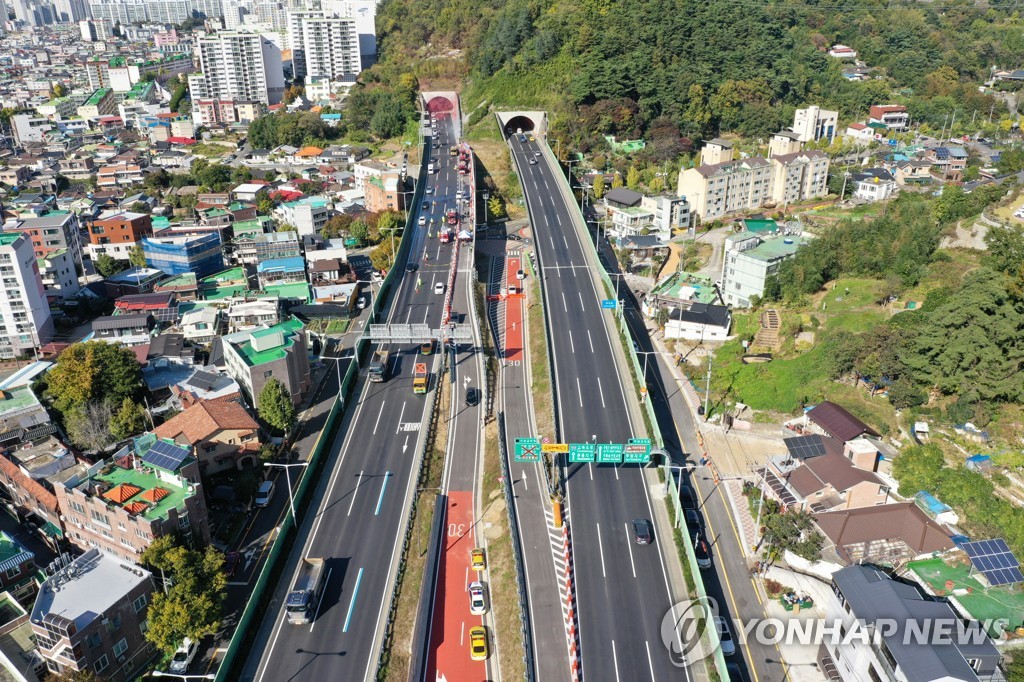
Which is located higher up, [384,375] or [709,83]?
[709,83]

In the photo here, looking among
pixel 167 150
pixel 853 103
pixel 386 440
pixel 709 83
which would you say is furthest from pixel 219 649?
pixel 167 150

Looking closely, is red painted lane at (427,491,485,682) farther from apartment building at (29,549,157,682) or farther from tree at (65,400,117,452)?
tree at (65,400,117,452)

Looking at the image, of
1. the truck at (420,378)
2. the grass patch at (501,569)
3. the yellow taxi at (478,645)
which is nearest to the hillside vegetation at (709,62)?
the truck at (420,378)

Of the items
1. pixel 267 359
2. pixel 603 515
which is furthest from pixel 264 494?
pixel 603 515

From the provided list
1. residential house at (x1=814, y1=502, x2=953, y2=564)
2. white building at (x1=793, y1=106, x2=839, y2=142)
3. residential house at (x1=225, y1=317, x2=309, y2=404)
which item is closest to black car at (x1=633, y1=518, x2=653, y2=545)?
residential house at (x1=814, y1=502, x2=953, y2=564)

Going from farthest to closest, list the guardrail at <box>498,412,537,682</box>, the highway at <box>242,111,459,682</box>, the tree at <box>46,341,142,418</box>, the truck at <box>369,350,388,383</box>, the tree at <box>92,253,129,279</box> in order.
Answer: the tree at <box>92,253,129,279</box> → the truck at <box>369,350,388,383</box> → the tree at <box>46,341,142,418</box> → the highway at <box>242,111,459,682</box> → the guardrail at <box>498,412,537,682</box>

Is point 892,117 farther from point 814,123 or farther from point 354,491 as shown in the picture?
point 354,491

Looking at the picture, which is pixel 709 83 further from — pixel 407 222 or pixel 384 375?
pixel 384 375
